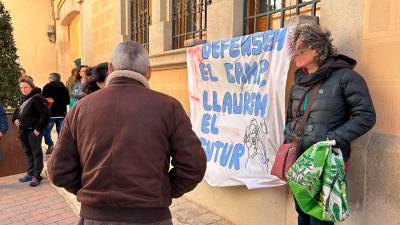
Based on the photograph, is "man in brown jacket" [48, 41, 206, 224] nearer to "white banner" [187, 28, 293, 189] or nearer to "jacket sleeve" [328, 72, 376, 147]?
"jacket sleeve" [328, 72, 376, 147]

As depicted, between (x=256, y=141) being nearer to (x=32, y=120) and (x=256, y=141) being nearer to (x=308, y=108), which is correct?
(x=308, y=108)

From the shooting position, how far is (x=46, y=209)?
483cm

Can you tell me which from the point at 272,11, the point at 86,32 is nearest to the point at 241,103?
the point at 272,11

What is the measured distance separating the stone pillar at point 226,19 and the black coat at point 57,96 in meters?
4.47

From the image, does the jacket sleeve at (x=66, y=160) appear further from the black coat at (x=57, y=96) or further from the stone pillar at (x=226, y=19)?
the black coat at (x=57, y=96)

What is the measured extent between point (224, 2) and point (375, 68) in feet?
6.93

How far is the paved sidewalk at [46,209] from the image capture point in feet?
13.5

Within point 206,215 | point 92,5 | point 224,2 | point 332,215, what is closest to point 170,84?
point 224,2

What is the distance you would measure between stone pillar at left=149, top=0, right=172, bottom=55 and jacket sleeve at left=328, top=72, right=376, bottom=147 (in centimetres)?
372

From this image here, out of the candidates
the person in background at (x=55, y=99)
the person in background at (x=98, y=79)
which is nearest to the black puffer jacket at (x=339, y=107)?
the person in background at (x=98, y=79)

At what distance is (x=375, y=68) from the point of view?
2.61 m

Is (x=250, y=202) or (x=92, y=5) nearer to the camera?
(x=250, y=202)

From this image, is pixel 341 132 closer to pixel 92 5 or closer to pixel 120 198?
pixel 120 198

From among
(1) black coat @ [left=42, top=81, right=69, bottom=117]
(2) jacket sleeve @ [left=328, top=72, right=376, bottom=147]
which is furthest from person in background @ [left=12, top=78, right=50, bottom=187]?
(2) jacket sleeve @ [left=328, top=72, right=376, bottom=147]
